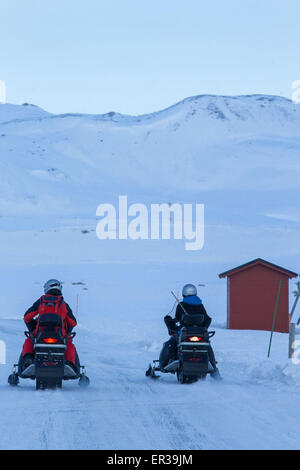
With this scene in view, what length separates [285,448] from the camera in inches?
314

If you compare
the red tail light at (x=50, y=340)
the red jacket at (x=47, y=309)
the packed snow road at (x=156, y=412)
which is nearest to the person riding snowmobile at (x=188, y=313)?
the packed snow road at (x=156, y=412)

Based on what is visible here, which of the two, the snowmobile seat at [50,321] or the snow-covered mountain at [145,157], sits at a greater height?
the snow-covered mountain at [145,157]

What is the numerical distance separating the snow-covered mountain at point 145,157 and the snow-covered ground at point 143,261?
43 cm

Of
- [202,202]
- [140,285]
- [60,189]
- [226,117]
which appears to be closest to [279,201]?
[202,202]

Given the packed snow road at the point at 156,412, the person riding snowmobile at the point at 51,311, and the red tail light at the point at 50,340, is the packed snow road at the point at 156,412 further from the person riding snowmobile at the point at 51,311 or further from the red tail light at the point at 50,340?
the red tail light at the point at 50,340

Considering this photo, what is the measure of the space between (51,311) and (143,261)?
54821 millimetres

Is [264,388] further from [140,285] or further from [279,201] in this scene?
[279,201]

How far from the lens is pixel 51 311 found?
12.2 m

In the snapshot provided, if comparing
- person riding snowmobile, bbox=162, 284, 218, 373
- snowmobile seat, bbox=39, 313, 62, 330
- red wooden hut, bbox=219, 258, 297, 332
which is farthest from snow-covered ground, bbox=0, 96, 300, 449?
red wooden hut, bbox=219, 258, 297, 332

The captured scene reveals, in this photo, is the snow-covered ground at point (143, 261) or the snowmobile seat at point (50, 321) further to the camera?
the snowmobile seat at point (50, 321)

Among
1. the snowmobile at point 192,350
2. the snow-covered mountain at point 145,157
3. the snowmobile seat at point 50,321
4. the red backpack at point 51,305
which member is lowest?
the snowmobile at point 192,350

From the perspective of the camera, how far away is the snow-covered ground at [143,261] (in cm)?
944

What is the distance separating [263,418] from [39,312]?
3933 millimetres

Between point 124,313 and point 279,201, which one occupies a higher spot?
point 279,201
